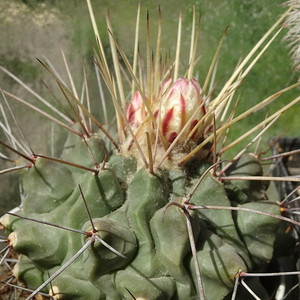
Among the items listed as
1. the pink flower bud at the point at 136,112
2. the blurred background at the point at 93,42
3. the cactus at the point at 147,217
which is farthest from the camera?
the blurred background at the point at 93,42

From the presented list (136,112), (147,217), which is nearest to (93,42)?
(136,112)

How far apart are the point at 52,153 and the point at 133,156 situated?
0.37 metres

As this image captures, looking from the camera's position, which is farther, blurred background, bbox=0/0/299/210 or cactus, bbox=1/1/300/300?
blurred background, bbox=0/0/299/210

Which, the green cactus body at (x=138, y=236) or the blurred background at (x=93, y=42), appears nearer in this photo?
the green cactus body at (x=138, y=236)

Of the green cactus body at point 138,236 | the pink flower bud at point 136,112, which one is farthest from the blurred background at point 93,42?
the green cactus body at point 138,236

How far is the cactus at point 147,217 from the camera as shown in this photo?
1.57 ft

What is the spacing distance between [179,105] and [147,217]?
0.56ft

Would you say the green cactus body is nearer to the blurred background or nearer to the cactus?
the cactus

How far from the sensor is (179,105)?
563 mm

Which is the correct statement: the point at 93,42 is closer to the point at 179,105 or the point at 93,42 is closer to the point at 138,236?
the point at 179,105

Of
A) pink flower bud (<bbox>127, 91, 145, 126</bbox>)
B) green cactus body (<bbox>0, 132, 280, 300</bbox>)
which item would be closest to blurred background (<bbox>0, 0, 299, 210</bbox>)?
pink flower bud (<bbox>127, 91, 145, 126</bbox>)

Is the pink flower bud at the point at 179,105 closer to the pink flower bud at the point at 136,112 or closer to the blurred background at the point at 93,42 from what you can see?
the pink flower bud at the point at 136,112

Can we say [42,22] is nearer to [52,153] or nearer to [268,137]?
[52,153]

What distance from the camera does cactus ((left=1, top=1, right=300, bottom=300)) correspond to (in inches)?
18.9
